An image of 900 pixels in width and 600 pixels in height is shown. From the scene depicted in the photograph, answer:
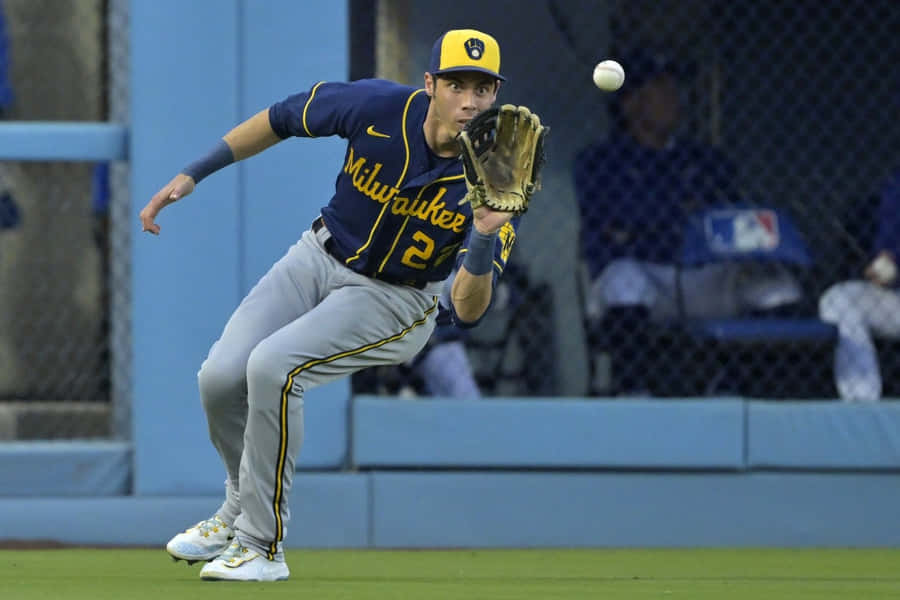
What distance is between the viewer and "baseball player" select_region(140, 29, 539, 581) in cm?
466

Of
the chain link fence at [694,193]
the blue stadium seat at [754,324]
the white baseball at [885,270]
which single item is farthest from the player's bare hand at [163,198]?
the white baseball at [885,270]

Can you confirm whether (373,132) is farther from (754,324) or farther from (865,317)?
(865,317)

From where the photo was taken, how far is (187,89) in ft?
21.4

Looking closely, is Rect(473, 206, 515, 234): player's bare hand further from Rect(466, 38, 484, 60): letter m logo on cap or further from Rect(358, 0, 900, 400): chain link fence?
Rect(358, 0, 900, 400): chain link fence

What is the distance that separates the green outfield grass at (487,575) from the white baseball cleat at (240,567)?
4 centimetres

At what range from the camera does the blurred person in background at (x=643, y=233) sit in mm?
6844

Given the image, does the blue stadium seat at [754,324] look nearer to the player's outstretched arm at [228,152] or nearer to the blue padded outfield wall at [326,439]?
the blue padded outfield wall at [326,439]

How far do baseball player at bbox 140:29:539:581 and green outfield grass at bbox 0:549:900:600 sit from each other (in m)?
0.26

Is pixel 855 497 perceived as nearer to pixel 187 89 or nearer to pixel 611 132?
pixel 611 132

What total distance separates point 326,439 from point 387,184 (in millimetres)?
2062

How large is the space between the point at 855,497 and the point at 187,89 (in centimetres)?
331

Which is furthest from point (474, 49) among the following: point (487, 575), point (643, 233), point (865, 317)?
point (865, 317)

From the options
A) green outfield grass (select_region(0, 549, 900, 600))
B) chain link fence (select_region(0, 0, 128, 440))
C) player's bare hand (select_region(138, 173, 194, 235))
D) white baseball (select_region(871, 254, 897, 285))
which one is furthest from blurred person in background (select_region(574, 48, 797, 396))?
player's bare hand (select_region(138, 173, 194, 235))

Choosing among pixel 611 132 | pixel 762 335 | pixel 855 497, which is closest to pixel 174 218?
pixel 611 132
